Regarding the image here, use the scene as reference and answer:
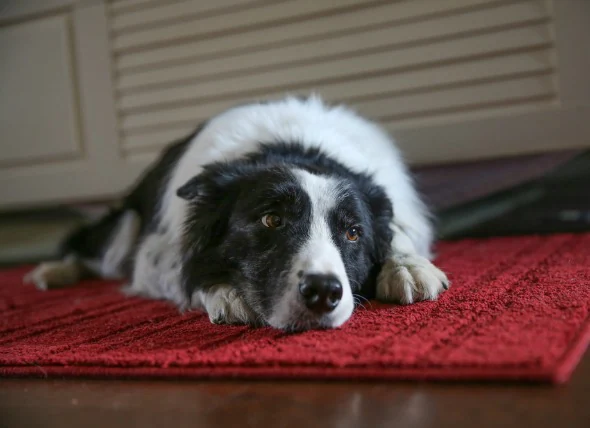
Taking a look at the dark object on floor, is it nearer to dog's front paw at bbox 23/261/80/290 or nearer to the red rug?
the red rug

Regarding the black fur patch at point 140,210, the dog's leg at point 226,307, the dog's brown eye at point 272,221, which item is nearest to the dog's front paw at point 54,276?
the black fur patch at point 140,210

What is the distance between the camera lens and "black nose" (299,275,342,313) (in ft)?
4.29

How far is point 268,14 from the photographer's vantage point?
2.98 m

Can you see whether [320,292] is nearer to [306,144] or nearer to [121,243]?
[306,144]

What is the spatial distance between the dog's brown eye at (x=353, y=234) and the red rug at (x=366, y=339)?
192mm

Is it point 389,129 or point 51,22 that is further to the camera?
point 51,22

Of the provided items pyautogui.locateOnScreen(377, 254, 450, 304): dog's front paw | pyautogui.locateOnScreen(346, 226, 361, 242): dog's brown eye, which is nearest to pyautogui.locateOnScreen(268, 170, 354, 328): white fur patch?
pyautogui.locateOnScreen(346, 226, 361, 242): dog's brown eye

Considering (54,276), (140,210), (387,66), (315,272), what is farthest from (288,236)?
(387,66)

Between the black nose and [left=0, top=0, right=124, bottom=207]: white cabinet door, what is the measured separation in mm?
2339

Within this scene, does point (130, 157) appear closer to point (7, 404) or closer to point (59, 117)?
point (59, 117)

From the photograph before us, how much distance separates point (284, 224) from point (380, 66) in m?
1.60

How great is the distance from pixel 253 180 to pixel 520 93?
1.61 m

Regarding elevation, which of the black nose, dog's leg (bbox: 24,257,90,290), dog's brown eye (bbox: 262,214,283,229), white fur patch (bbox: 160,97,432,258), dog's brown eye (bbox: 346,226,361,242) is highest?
white fur patch (bbox: 160,97,432,258)

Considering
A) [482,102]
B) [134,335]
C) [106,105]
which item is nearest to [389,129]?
[482,102]
